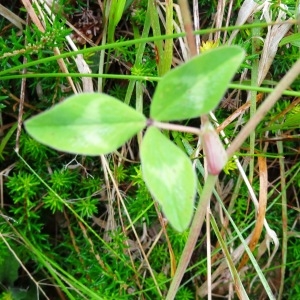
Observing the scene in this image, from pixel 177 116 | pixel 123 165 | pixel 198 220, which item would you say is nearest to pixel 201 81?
pixel 177 116

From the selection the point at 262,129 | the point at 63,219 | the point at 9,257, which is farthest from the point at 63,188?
the point at 262,129

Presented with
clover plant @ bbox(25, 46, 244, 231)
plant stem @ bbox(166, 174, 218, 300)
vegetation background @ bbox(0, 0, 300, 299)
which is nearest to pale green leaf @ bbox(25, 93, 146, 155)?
clover plant @ bbox(25, 46, 244, 231)

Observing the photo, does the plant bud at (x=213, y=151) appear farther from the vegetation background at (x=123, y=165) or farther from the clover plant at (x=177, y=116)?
the vegetation background at (x=123, y=165)

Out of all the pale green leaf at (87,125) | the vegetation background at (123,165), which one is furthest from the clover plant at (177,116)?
the vegetation background at (123,165)

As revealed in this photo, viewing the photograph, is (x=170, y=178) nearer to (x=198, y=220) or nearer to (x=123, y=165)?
(x=198, y=220)

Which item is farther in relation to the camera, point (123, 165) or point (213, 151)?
point (123, 165)

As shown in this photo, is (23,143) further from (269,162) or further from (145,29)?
(269,162)
